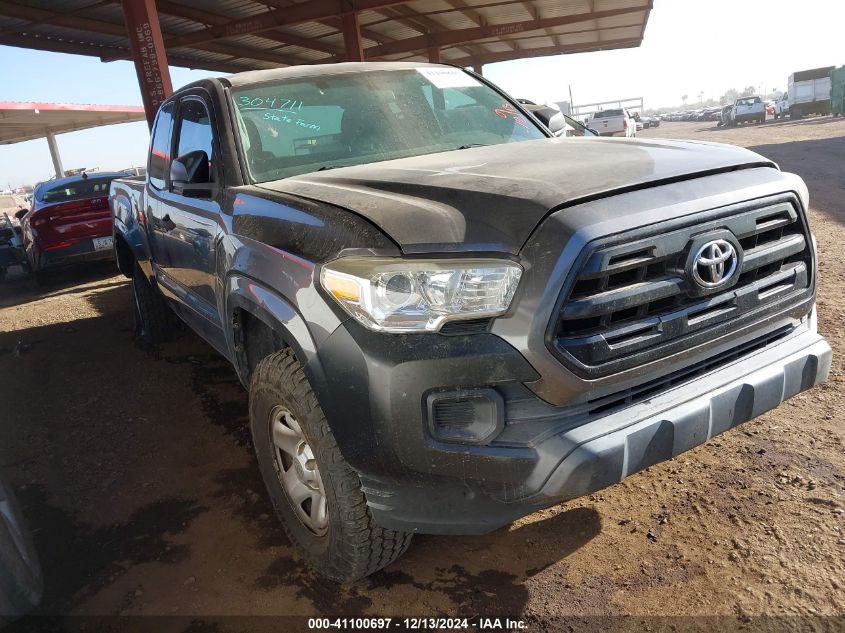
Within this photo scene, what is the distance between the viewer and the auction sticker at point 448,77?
3.54 m

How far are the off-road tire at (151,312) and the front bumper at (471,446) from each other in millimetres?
3940

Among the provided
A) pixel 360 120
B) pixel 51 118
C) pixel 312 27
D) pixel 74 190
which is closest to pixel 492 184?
pixel 360 120

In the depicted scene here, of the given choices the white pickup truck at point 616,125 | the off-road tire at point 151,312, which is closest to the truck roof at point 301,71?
the off-road tire at point 151,312

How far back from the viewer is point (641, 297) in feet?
6.14

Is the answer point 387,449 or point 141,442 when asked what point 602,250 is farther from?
point 141,442

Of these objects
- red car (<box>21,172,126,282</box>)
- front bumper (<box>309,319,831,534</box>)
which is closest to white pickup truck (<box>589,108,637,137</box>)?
red car (<box>21,172,126,282</box>)

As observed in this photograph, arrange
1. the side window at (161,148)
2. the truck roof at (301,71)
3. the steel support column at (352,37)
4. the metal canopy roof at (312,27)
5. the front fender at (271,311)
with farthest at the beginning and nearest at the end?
the steel support column at (352,37)
the metal canopy roof at (312,27)
the side window at (161,148)
the truck roof at (301,71)
the front fender at (271,311)

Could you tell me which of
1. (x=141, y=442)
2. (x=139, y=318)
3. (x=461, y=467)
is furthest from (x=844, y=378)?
(x=139, y=318)

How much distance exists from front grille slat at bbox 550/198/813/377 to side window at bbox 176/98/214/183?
6.38ft

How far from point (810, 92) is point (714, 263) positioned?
1560 inches

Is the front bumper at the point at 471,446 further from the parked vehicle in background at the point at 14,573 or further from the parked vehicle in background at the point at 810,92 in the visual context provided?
the parked vehicle in background at the point at 810,92

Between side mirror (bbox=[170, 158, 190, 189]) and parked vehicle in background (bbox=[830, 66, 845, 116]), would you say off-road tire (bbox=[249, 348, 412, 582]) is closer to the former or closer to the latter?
side mirror (bbox=[170, 158, 190, 189])

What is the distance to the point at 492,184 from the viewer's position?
208cm

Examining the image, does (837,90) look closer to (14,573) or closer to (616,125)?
(616,125)
